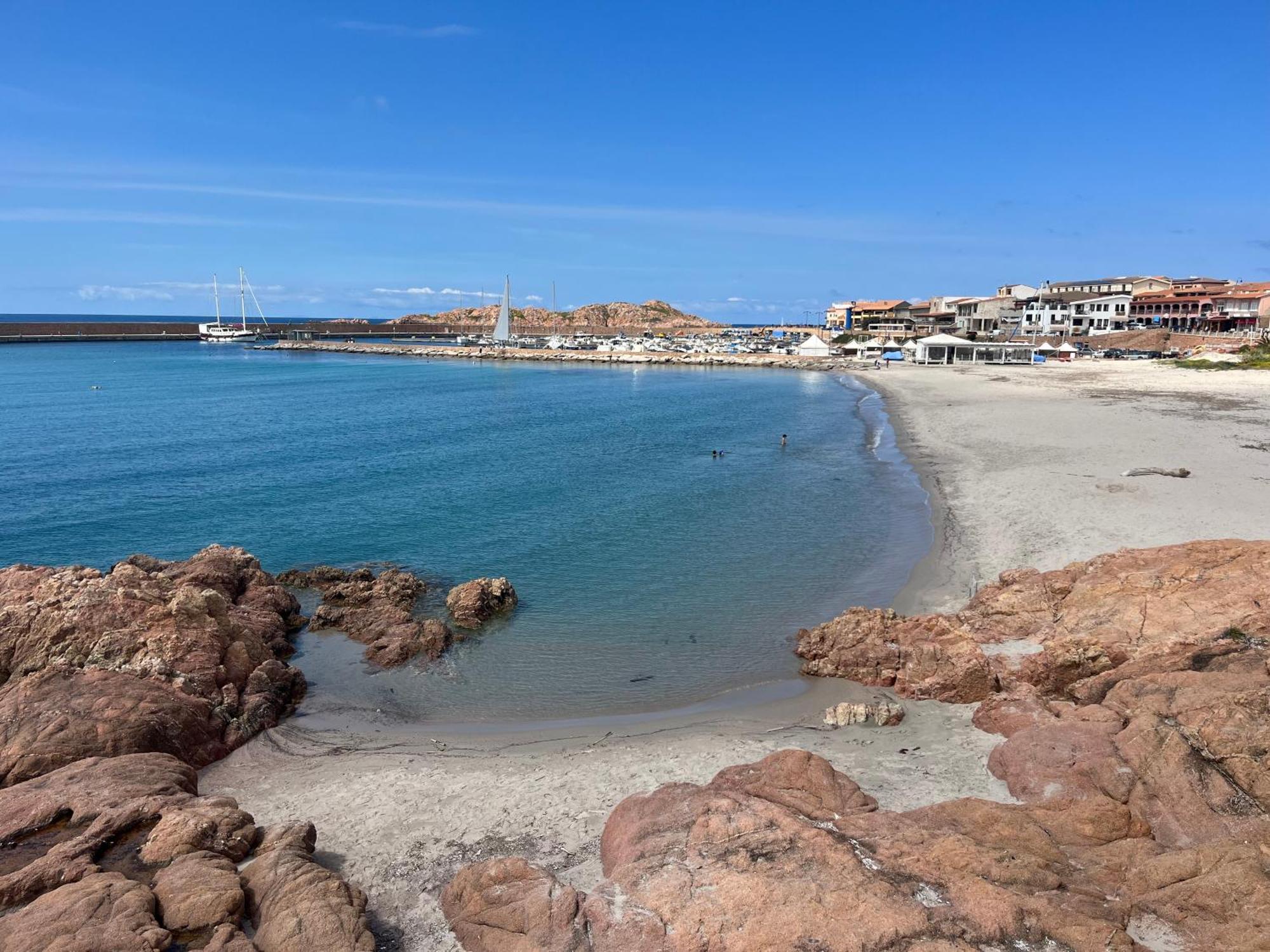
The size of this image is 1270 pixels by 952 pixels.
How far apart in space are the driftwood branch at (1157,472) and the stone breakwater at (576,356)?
7292 centimetres

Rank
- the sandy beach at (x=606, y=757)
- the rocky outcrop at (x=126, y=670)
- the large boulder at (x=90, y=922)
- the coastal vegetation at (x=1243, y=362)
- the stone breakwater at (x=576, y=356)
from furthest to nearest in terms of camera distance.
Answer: the stone breakwater at (x=576, y=356), the coastal vegetation at (x=1243, y=362), the rocky outcrop at (x=126, y=670), the sandy beach at (x=606, y=757), the large boulder at (x=90, y=922)

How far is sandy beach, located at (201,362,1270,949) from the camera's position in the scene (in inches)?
384

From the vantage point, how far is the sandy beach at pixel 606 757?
9.74 metres

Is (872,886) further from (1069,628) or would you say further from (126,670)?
(126,670)

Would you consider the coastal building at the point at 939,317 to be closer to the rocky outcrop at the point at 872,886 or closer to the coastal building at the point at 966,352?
the coastal building at the point at 966,352

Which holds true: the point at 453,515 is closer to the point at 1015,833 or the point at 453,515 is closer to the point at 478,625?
the point at 478,625

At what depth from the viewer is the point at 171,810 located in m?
9.22

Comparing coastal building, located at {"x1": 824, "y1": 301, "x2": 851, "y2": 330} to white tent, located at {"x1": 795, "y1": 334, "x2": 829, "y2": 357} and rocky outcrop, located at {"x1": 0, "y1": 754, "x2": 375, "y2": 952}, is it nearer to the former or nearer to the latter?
white tent, located at {"x1": 795, "y1": 334, "x2": 829, "y2": 357}

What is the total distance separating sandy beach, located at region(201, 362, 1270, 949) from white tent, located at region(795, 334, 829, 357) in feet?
287

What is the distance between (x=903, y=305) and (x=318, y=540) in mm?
138524

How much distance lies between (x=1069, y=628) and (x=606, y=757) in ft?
29.0

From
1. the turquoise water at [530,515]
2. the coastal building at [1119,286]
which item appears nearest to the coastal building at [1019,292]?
the coastal building at [1119,286]

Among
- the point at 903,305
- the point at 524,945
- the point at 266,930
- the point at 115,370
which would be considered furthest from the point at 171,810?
the point at 903,305

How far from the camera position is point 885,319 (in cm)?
13675
